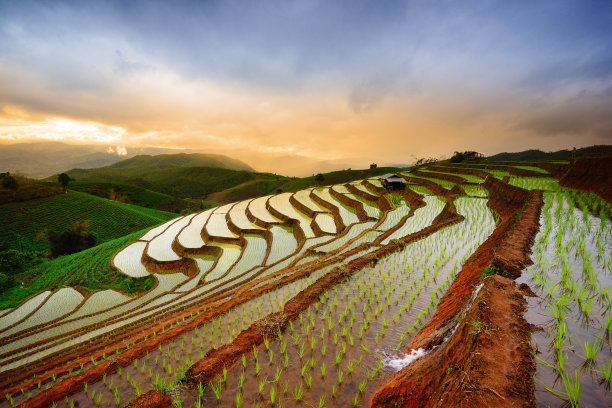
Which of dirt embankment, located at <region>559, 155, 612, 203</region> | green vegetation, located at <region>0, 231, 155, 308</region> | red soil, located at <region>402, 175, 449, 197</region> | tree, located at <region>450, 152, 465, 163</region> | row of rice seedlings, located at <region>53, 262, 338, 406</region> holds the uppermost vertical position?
tree, located at <region>450, 152, 465, 163</region>

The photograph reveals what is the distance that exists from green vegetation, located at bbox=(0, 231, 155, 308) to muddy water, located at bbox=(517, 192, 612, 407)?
14.1 meters

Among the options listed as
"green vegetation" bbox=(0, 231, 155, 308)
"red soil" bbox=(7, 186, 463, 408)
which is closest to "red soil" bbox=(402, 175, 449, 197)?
"red soil" bbox=(7, 186, 463, 408)

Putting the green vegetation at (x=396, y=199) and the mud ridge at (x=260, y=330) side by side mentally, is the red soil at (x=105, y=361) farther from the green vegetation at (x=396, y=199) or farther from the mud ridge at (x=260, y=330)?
the green vegetation at (x=396, y=199)

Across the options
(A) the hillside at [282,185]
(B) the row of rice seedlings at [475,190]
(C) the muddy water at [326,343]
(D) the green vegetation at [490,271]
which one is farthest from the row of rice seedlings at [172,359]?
(A) the hillside at [282,185]

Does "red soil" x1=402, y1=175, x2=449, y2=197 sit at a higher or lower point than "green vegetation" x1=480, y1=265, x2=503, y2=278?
higher

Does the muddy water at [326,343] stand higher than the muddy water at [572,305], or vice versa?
the muddy water at [572,305]

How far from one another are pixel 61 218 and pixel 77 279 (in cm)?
2836

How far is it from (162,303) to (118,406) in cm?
690

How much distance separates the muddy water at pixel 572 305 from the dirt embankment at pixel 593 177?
521 centimetres

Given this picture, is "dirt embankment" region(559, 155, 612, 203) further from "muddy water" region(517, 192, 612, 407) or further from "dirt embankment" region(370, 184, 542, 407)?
"dirt embankment" region(370, 184, 542, 407)

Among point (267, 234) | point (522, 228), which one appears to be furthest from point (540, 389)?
point (267, 234)

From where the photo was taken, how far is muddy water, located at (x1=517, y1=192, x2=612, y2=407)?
199 cm

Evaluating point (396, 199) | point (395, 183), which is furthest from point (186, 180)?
point (396, 199)

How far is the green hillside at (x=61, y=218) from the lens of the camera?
2665 cm
